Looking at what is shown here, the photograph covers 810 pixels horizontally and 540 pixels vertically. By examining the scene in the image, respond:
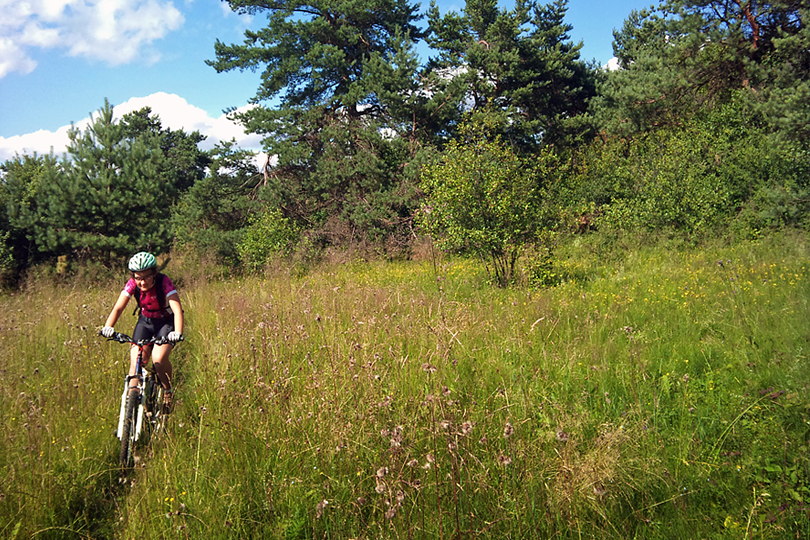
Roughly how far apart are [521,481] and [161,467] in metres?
2.41

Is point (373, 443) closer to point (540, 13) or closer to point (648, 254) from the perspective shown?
point (648, 254)

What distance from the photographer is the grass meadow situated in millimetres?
2457

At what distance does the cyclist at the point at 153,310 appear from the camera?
405 cm

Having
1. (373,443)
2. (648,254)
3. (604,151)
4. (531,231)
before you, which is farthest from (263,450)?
(604,151)

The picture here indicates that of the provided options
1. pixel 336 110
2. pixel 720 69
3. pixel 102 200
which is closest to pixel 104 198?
pixel 102 200

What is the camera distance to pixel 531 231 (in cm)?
898

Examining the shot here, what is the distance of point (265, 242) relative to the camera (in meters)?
15.0

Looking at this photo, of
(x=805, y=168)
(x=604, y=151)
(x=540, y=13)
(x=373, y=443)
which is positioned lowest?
(x=373, y=443)

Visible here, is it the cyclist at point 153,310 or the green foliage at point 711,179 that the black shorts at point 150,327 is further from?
the green foliage at point 711,179

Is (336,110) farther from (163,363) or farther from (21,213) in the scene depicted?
(163,363)

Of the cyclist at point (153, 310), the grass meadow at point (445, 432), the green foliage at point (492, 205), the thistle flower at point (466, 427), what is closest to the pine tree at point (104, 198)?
the grass meadow at point (445, 432)

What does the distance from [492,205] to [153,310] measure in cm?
601

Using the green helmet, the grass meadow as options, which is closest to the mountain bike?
the grass meadow

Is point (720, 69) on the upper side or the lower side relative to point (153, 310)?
upper
